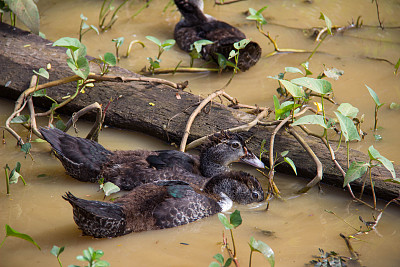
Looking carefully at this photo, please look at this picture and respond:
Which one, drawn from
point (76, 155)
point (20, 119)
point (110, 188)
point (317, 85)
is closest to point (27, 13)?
point (20, 119)

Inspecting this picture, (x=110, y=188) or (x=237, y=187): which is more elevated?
(x=110, y=188)

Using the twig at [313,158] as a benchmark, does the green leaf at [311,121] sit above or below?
above

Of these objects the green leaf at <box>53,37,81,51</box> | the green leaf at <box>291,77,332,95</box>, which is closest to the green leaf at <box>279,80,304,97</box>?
the green leaf at <box>291,77,332,95</box>

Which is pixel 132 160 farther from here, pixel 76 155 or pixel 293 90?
pixel 293 90

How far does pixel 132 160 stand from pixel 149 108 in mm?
866

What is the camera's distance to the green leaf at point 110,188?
4.13 meters

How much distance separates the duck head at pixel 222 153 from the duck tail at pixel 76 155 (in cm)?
90

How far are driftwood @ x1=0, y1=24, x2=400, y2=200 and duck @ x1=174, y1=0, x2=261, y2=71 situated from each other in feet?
4.12

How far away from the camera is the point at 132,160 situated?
4.46 meters

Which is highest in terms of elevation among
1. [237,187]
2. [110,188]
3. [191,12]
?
[191,12]

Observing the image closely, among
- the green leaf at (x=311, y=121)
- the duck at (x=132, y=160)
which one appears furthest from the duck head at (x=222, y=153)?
the green leaf at (x=311, y=121)

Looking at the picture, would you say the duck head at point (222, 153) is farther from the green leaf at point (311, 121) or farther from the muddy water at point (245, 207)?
the green leaf at point (311, 121)

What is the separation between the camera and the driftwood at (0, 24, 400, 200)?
4.67 meters

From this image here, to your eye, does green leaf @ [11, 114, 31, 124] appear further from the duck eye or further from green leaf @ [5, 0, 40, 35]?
the duck eye
